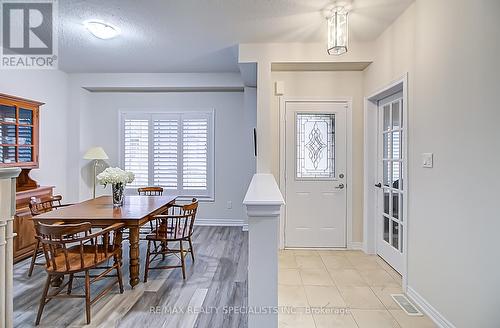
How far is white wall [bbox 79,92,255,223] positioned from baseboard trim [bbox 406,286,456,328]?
326 cm

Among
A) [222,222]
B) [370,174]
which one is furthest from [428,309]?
[222,222]

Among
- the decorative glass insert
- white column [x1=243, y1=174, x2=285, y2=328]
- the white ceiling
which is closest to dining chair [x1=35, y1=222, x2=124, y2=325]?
A: white column [x1=243, y1=174, x2=285, y2=328]

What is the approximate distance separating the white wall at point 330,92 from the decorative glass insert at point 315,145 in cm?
27

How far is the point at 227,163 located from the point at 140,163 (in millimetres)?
1644

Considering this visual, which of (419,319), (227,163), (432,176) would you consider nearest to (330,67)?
(432,176)

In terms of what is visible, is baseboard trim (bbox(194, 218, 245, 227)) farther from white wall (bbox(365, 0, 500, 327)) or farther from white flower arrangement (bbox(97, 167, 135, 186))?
white wall (bbox(365, 0, 500, 327))

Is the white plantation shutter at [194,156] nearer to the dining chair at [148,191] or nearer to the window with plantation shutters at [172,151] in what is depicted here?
the window with plantation shutters at [172,151]

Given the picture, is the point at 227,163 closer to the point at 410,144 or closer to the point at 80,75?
the point at 80,75

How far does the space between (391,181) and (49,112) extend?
5.21 metres

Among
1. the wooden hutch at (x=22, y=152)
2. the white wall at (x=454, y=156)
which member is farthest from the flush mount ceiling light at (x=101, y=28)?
the white wall at (x=454, y=156)

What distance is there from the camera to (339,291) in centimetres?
276

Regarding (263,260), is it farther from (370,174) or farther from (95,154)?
(95,154)

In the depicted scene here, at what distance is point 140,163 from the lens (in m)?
5.54

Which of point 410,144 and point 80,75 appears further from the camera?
point 80,75
